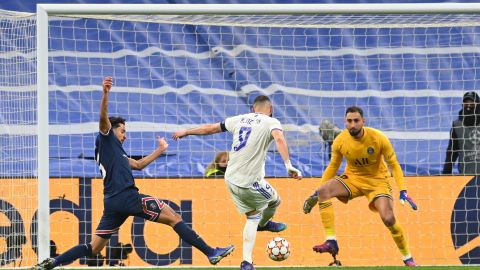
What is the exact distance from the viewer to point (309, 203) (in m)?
13.4

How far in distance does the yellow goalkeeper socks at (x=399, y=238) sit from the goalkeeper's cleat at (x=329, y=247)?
2.32 feet

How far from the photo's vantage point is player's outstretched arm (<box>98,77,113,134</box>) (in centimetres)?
1132

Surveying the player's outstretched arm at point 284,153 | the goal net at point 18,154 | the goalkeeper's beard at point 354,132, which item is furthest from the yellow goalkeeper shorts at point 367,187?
the goal net at point 18,154

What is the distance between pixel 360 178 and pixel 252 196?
238cm

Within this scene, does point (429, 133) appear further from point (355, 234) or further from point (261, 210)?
point (261, 210)

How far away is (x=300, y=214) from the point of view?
48.3ft

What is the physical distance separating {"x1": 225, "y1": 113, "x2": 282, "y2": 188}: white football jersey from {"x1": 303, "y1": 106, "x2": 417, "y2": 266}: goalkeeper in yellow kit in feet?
5.53

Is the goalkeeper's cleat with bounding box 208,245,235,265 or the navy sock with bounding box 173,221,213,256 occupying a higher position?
the navy sock with bounding box 173,221,213,256

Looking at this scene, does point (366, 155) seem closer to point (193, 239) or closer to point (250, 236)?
point (250, 236)

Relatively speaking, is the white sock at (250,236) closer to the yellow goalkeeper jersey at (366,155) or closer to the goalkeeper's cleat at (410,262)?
the yellow goalkeeper jersey at (366,155)

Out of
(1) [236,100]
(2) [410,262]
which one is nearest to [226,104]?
(1) [236,100]

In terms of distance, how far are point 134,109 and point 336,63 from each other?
10.0 feet

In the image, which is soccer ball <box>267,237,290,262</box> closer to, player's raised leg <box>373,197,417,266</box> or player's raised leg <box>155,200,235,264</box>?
player's raised leg <box>155,200,235,264</box>

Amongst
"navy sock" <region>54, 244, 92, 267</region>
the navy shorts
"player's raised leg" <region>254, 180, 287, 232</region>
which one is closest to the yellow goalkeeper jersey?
"player's raised leg" <region>254, 180, 287, 232</region>
